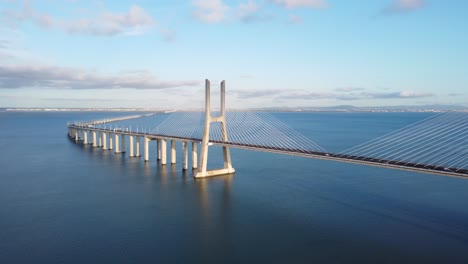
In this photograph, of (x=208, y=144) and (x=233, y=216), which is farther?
(x=208, y=144)

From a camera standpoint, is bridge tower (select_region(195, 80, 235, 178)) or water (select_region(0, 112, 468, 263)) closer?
water (select_region(0, 112, 468, 263))

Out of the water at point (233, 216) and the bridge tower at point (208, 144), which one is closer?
the water at point (233, 216)

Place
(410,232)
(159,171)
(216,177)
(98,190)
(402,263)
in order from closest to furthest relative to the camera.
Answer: (402,263) < (410,232) < (98,190) < (216,177) < (159,171)

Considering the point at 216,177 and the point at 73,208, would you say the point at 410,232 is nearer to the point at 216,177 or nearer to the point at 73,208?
the point at 216,177

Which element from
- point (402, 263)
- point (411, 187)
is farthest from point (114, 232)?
point (411, 187)

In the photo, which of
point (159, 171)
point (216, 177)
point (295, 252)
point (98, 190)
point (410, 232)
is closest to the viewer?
point (295, 252)

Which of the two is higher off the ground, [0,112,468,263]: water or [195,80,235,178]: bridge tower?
[195,80,235,178]: bridge tower

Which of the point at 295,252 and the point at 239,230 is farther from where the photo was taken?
the point at 239,230

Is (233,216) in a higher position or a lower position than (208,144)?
lower
